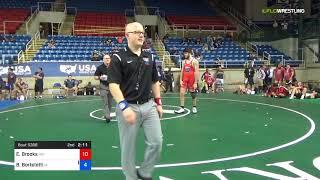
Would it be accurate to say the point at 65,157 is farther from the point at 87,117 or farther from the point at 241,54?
the point at 241,54

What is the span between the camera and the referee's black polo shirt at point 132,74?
4.77m

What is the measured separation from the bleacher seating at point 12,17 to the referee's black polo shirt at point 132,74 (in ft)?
88.3

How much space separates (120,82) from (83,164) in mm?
1143

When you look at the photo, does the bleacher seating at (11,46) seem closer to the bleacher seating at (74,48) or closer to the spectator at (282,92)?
the bleacher seating at (74,48)

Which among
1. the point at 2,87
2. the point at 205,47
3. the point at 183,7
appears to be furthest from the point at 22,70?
the point at 183,7

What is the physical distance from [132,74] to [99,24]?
29.2 metres

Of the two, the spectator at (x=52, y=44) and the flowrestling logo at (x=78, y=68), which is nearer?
the flowrestling logo at (x=78, y=68)

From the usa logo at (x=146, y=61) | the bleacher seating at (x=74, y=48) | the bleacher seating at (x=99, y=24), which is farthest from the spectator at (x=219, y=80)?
the usa logo at (x=146, y=61)

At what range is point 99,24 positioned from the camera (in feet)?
109

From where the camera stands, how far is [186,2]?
40062mm

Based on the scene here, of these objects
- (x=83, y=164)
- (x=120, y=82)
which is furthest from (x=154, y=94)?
(x=83, y=164)

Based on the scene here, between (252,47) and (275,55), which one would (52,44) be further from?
(275,55)

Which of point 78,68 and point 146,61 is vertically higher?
point 78,68

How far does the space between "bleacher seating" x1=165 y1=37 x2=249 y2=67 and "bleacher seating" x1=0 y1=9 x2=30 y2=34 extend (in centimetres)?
A: 1107
